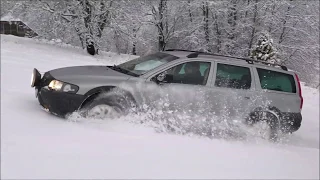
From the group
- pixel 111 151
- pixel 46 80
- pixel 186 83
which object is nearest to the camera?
pixel 111 151

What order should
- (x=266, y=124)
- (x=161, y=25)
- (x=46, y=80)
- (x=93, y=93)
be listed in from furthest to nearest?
(x=161, y=25)
(x=266, y=124)
(x=46, y=80)
(x=93, y=93)

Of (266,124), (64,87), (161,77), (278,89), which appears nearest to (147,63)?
(161,77)

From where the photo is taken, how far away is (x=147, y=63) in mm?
5727

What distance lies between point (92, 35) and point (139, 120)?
12.6 metres

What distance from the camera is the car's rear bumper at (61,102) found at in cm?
484

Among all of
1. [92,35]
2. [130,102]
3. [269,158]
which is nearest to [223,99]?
[269,158]

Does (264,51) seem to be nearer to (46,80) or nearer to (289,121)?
(289,121)

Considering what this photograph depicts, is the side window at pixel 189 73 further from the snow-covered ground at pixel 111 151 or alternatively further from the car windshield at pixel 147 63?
the snow-covered ground at pixel 111 151

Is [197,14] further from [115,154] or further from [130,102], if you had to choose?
[115,154]

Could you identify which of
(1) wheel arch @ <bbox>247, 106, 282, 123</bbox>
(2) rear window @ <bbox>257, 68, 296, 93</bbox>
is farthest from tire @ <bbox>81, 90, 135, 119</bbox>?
(2) rear window @ <bbox>257, 68, 296, 93</bbox>

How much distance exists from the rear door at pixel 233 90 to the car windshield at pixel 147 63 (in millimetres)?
922

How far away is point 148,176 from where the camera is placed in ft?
11.1

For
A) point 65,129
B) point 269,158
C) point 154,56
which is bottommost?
point 269,158

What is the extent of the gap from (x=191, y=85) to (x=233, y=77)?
3.00 ft
